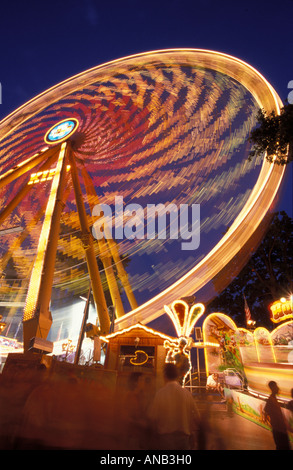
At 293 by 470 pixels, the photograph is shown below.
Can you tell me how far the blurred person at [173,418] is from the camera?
2.53 meters

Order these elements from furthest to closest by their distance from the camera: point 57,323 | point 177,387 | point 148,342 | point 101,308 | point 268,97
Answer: point 57,323 < point 148,342 < point 101,308 < point 268,97 < point 177,387

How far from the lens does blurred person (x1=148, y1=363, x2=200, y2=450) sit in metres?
2.53

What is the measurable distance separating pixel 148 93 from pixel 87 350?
24.0 metres

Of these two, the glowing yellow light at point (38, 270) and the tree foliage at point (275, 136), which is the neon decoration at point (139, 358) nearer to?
the glowing yellow light at point (38, 270)

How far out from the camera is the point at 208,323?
46.7 feet

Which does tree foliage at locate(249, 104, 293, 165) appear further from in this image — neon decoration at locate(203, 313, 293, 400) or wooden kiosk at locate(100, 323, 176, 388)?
wooden kiosk at locate(100, 323, 176, 388)

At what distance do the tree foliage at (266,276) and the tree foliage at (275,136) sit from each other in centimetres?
1537

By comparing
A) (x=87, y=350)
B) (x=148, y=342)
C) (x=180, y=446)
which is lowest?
(x=180, y=446)

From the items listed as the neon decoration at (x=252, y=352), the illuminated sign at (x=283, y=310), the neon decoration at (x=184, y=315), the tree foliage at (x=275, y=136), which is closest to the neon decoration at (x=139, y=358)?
the neon decoration at (x=184, y=315)

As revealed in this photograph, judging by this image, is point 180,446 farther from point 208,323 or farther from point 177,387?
point 208,323

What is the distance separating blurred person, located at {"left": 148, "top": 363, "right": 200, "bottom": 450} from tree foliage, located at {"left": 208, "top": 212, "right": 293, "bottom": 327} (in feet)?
72.3

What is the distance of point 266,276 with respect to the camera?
1019 inches

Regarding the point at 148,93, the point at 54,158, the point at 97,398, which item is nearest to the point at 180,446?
the point at 97,398

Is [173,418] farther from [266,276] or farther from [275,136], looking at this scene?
[266,276]
